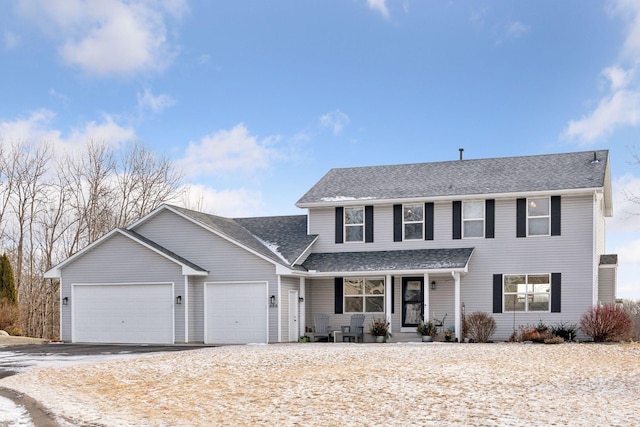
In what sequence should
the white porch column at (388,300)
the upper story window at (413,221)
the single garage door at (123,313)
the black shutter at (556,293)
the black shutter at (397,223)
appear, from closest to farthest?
the black shutter at (556,293) < the white porch column at (388,300) < the single garage door at (123,313) < the upper story window at (413,221) < the black shutter at (397,223)

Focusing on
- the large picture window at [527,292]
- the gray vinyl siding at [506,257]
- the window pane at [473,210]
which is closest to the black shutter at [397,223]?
the gray vinyl siding at [506,257]

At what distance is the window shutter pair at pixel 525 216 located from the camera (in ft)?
79.2

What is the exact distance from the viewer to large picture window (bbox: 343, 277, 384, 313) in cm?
2572

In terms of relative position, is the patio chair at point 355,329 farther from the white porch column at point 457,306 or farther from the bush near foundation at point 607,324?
the bush near foundation at point 607,324

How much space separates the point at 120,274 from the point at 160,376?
1168 centimetres

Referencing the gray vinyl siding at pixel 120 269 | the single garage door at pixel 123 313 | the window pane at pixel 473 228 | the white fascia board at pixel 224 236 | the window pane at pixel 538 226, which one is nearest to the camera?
the white fascia board at pixel 224 236

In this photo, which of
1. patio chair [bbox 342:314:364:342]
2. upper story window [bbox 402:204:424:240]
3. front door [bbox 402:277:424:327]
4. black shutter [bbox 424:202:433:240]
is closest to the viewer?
patio chair [bbox 342:314:364:342]

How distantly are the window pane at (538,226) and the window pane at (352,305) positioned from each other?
657 centimetres

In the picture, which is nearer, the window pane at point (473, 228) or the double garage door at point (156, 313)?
the double garage door at point (156, 313)

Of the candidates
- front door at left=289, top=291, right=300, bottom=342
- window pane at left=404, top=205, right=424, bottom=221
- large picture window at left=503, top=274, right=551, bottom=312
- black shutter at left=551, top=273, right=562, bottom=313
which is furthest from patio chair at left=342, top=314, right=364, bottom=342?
black shutter at left=551, top=273, right=562, bottom=313

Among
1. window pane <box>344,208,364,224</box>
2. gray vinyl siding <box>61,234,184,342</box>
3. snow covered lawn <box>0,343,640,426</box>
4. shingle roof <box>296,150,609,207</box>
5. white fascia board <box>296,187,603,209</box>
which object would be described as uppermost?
shingle roof <box>296,150,609,207</box>

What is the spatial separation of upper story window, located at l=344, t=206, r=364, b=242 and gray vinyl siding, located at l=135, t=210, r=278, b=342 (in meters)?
3.94

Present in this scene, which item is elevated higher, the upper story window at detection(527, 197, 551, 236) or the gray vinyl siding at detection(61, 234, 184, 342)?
the upper story window at detection(527, 197, 551, 236)

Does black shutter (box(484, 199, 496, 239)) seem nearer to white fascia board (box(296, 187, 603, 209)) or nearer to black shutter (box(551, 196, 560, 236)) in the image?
white fascia board (box(296, 187, 603, 209))
